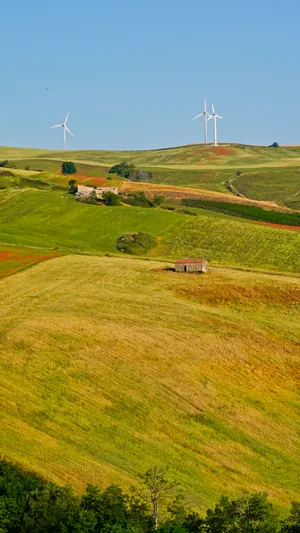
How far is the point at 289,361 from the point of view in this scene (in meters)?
81.8

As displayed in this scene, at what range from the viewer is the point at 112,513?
52.5 metres

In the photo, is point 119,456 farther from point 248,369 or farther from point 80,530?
point 248,369

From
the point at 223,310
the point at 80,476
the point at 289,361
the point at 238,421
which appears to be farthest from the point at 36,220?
the point at 80,476

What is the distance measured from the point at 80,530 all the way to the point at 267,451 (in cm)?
2040

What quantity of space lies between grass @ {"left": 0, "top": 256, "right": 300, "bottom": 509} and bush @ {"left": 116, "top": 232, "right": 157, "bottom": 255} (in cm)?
2592

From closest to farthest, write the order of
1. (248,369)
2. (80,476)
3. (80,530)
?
(80,530), (80,476), (248,369)

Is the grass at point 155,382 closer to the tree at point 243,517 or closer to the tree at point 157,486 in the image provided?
the tree at point 157,486

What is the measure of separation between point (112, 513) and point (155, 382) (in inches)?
892

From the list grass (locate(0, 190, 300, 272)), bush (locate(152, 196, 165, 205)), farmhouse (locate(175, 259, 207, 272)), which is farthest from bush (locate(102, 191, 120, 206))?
farmhouse (locate(175, 259, 207, 272))

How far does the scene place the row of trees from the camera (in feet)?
170

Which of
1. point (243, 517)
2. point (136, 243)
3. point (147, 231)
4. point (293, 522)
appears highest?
point (147, 231)

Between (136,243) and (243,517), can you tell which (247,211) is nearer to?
(136,243)

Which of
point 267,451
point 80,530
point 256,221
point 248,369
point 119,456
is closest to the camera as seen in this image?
point 80,530

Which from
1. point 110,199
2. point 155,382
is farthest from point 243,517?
point 110,199
